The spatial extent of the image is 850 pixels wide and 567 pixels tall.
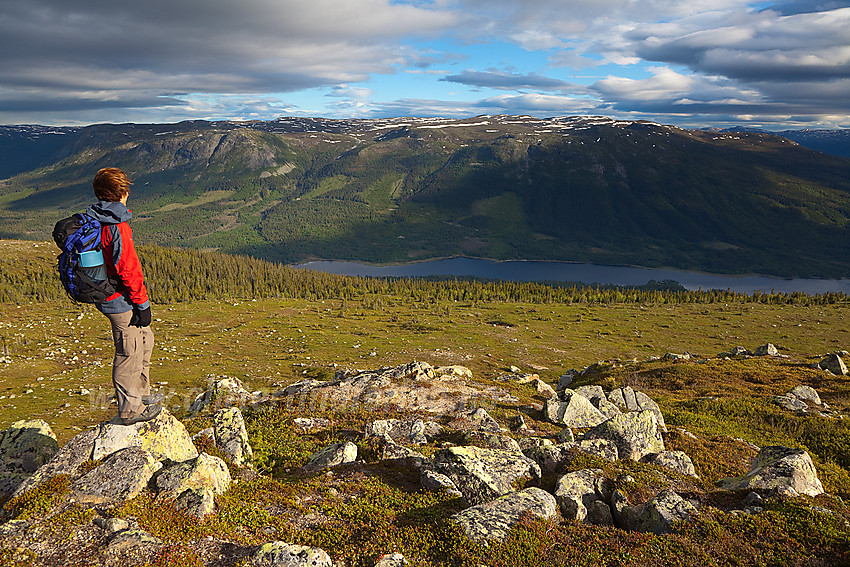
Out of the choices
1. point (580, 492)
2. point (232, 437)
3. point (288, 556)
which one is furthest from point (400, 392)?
point (288, 556)

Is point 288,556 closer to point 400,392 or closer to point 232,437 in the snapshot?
point 232,437

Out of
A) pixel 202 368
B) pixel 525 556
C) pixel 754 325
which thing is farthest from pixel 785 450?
pixel 754 325

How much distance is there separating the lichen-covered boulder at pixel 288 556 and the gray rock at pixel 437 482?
4.04 meters

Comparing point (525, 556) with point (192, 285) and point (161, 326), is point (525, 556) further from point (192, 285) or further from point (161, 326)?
point (192, 285)

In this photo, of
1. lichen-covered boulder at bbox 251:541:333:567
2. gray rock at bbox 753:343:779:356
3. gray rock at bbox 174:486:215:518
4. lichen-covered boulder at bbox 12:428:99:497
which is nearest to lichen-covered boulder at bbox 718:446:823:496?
lichen-covered boulder at bbox 251:541:333:567

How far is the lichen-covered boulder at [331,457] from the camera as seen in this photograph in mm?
13672

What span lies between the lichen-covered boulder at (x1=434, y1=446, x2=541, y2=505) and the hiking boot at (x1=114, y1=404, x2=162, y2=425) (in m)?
8.34

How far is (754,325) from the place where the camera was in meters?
111

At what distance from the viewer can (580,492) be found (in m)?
12.0

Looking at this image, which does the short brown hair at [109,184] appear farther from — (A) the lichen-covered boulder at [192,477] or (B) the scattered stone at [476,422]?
(B) the scattered stone at [476,422]

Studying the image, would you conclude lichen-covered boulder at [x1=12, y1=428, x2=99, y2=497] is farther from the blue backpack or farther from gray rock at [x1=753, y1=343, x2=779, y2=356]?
gray rock at [x1=753, y1=343, x2=779, y2=356]

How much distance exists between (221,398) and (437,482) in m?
17.4

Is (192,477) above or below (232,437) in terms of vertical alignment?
above

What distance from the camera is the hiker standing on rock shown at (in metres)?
11.0
